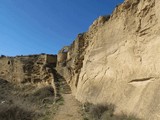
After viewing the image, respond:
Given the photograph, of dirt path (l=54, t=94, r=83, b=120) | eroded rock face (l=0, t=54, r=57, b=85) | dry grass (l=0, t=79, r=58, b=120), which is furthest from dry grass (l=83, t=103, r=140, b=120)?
eroded rock face (l=0, t=54, r=57, b=85)

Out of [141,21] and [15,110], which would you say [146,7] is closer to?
[141,21]

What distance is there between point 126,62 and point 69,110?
13.3ft

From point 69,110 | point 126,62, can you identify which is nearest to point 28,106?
point 69,110

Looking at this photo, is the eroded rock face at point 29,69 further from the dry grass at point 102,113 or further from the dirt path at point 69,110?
the dry grass at point 102,113

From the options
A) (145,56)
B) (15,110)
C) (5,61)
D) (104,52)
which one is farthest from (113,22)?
(5,61)

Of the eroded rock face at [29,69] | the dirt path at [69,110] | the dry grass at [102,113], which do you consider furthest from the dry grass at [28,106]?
the dry grass at [102,113]

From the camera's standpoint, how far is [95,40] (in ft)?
45.0

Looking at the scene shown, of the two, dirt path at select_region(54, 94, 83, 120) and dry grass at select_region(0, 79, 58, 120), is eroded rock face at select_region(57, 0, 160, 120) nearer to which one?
dirt path at select_region(54, 94, 83, 120)

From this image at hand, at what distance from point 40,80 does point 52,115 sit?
9.08 metres

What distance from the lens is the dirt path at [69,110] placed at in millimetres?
10438

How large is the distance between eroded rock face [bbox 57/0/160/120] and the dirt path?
0.52 metres

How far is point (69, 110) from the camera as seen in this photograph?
38.2 ft

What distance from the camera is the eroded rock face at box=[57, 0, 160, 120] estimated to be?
7.60 m

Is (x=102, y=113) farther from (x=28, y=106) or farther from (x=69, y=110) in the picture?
(x=28, y=106)
